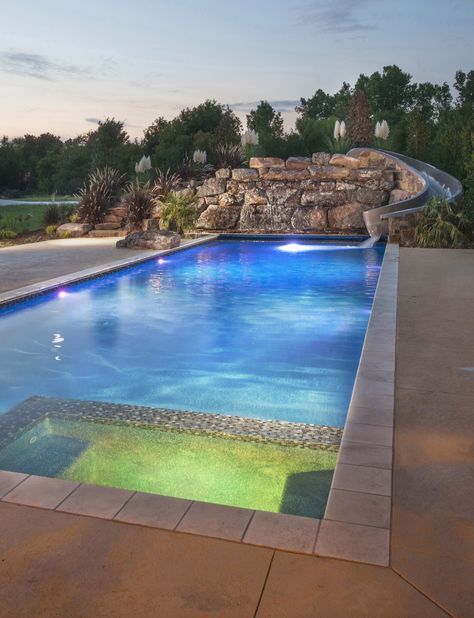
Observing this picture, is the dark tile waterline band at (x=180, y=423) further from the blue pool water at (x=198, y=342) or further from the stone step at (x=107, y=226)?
the stone step at (x=107, y=226)

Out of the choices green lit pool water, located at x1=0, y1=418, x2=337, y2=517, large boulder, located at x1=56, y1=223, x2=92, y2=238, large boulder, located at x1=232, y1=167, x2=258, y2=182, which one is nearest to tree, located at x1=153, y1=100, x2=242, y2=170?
large boulder, located at x1=232, y1=167, x2=258, y2=182

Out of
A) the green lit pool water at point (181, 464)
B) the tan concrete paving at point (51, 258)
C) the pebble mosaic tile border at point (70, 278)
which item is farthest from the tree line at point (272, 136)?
the green lit pool water at point (181, 464)

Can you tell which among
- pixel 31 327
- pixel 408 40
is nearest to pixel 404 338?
pixel 31 327

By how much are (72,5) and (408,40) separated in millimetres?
14794

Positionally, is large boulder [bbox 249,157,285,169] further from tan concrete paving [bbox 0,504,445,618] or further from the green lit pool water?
tan concrete paving [bbox 0,504,445,618]

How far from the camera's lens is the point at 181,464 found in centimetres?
290

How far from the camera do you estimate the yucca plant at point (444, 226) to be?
10859 mm

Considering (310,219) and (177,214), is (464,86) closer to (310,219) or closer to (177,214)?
(310,219)

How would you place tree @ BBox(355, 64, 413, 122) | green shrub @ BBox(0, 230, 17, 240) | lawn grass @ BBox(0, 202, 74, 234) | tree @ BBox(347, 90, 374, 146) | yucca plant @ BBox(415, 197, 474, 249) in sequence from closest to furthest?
yucca plant @ BBox(415, 197, 474, 249)
green shrub @ BBox(0, 230, 17, 240)
lawn grass @ BBox(0, 202, 74, 234)
tree @ BBox(347, 90, 374, 146)
tree @ BBox(355, 64, 413, 122)

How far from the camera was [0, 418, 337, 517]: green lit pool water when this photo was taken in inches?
103

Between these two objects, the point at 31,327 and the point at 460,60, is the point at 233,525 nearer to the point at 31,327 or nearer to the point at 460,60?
the point at 31,327

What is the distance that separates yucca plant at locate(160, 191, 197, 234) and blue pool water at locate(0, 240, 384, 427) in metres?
4.65

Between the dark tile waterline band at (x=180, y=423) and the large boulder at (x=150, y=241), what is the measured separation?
7709mm

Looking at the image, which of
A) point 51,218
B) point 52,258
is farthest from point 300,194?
point 52,258
